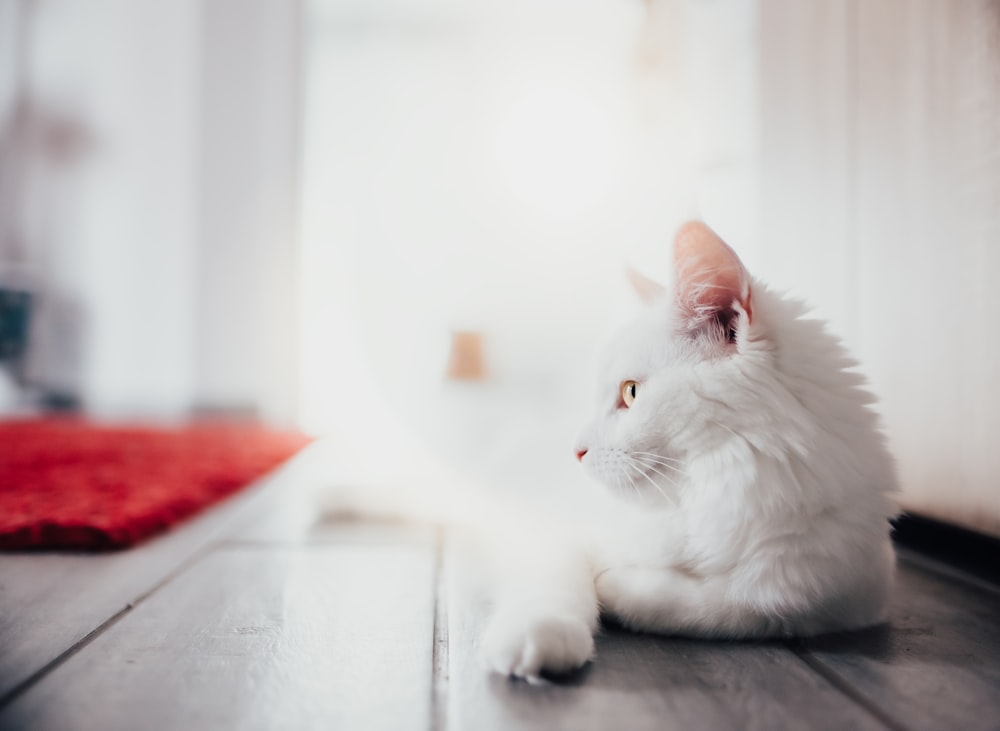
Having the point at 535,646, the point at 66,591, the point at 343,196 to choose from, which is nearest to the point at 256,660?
the point at 535,646

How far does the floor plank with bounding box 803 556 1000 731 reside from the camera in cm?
54

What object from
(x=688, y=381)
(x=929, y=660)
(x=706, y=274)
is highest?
(x=706, y=274)

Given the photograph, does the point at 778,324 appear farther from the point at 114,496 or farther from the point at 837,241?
the point at 114,496

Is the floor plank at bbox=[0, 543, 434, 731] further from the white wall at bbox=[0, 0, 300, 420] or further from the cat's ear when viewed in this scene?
the white wall at bbox=[0, 0, 300, 420]

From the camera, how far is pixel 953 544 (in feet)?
3.41

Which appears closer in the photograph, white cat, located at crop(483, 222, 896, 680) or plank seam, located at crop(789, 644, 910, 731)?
plank seam, located at crop(789, 644, 910, 731)

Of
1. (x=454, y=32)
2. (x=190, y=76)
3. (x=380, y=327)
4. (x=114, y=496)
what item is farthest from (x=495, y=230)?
(x=114, y=496)

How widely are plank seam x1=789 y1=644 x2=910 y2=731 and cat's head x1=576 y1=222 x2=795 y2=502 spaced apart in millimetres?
194

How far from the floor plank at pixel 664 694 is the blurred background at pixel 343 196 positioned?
0.98 meters

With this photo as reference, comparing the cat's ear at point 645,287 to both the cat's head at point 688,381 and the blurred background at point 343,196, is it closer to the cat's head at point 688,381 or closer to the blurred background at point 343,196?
the cat's head at point 688,381

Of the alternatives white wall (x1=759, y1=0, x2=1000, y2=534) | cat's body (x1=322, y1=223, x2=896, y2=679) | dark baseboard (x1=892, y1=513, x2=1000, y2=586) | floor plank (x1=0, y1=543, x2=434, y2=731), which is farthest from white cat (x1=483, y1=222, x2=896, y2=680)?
white wall (x1=759, y1=0, x2=1000, y2=534)

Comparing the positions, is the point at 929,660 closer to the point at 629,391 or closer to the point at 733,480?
the point at 733,480

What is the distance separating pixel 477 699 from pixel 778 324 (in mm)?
463

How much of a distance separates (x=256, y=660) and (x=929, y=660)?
649 millimetres
